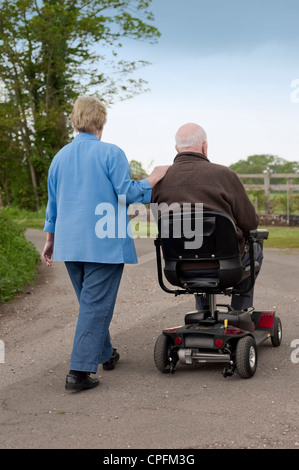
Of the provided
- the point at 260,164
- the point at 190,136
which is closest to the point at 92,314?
the point at 190,136

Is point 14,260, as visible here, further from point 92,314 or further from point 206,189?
point 206,189

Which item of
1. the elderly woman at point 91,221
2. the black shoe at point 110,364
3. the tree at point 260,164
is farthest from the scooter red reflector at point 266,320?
the tree at point 260,164

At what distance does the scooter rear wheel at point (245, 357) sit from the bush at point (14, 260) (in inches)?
172

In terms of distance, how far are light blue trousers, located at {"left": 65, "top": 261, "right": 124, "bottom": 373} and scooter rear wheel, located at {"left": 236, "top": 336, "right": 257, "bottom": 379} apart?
37.0 inches

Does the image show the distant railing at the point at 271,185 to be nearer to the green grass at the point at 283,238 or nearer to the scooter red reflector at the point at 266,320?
the green grass at the point at 283,238

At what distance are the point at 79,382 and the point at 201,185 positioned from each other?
5.21 ft

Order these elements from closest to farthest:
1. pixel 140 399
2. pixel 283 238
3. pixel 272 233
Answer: pixel 140 399 → pixel 283 238 → pixel 272 233

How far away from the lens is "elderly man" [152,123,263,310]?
4730 millimetres

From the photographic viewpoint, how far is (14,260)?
10.2 meters

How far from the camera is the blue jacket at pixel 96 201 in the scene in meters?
4.71

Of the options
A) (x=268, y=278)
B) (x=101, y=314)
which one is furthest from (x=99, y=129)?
(x=268, y=278)

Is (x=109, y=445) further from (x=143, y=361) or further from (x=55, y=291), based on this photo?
(x=55, y=291)

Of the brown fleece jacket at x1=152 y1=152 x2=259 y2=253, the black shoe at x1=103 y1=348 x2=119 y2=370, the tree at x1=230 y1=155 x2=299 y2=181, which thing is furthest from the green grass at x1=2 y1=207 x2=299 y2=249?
the tree at x1=230 y1=155 x2=299 y2=181

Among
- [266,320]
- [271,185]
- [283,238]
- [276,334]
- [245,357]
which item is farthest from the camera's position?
[271,185]
